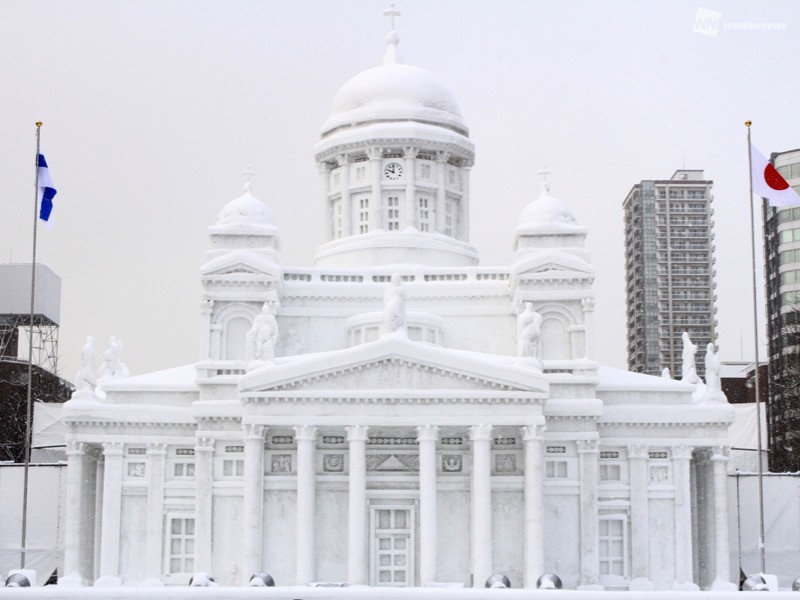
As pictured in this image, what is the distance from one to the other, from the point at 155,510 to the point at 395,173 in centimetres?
2337

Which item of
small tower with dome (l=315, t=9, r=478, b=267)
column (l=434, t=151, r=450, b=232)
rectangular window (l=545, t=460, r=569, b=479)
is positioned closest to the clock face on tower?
small tower with dome (l=315, t=9, r=478, b=267)

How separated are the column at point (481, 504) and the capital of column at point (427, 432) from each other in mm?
1507

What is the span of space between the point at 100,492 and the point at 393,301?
18.6m

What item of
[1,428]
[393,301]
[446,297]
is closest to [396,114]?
[446,297]

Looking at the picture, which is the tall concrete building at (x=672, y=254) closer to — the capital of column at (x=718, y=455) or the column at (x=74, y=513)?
the capital of column at (x=718, y=455)

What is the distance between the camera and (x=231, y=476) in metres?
68.7

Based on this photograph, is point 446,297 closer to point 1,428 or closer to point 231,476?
point 231,476

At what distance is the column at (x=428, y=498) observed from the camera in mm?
64062

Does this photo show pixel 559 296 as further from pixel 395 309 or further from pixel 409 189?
pixel 409 189

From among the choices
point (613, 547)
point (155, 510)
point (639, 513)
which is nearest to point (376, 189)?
point (155, 510)

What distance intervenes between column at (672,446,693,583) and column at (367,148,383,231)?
20667 millimetres

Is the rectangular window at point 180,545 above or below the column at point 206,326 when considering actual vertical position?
below

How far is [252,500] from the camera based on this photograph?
6519cm

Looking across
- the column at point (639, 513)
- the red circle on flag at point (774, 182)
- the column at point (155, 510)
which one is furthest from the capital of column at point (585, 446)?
the column at point (155, 510)
